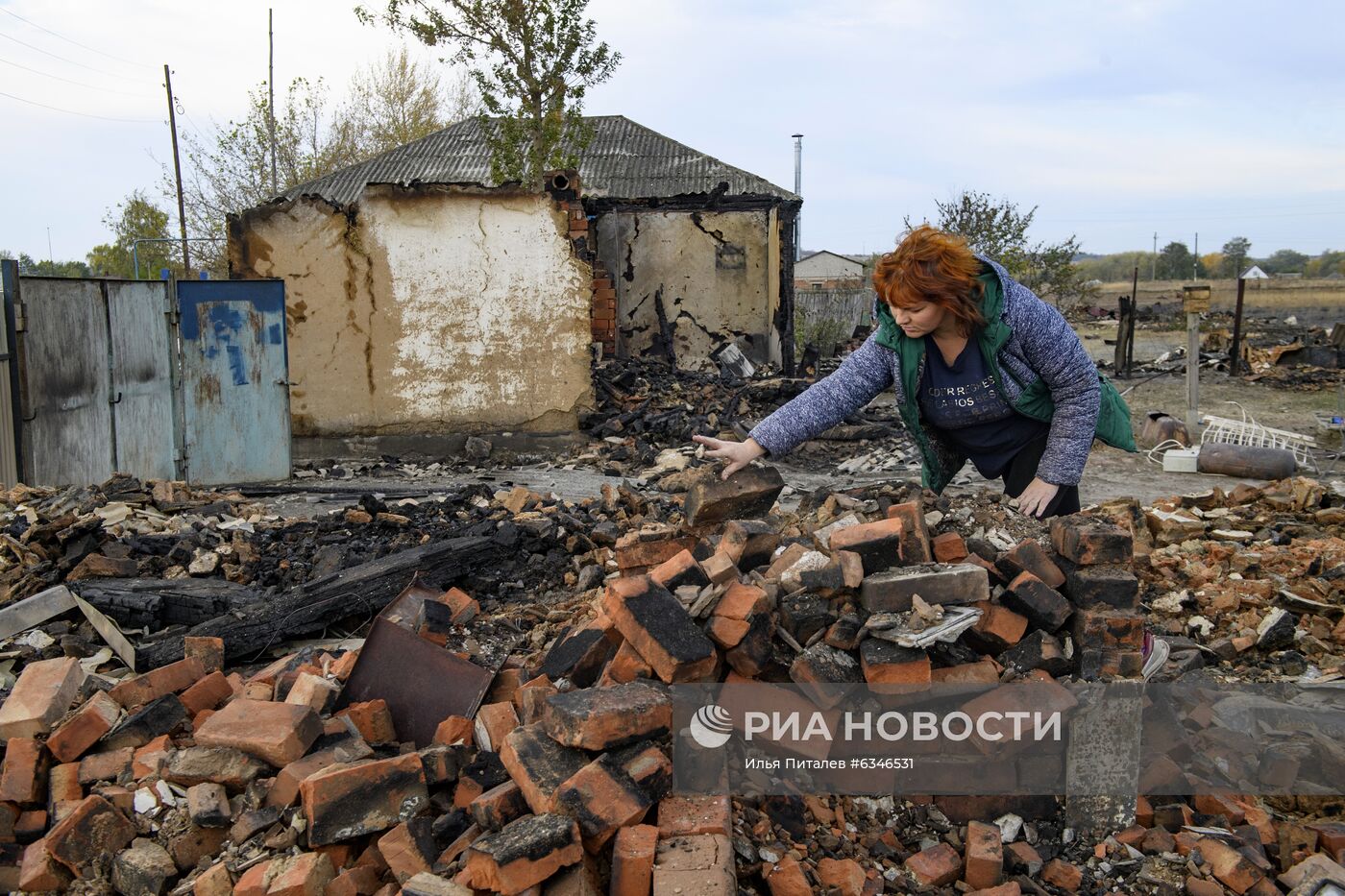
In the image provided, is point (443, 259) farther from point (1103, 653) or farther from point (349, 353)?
point (1103, 653)

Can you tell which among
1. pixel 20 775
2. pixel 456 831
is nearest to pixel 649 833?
pixel 456 831

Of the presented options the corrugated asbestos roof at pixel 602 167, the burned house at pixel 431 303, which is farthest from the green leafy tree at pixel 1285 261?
the burned house at pixel 431 303

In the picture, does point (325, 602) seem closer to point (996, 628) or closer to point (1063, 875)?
point (996, 628)

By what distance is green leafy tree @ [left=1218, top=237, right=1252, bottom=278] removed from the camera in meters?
57.3

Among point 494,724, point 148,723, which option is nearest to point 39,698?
point 148,723

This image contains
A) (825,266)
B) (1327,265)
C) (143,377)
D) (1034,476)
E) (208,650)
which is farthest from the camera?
(1327,265)

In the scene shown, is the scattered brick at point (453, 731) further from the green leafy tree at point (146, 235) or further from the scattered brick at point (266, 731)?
the green leafy tree at point (146, 235)

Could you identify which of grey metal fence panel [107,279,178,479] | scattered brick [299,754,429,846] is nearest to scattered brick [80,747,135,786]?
scattered brick [299,754,429,846]

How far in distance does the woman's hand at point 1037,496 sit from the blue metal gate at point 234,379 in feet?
25.3

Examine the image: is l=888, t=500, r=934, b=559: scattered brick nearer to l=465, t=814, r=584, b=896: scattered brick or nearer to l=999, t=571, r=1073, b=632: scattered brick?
l=999, t=571, r=1073, b=632: scattered brick

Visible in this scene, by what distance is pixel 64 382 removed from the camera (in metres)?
7.67

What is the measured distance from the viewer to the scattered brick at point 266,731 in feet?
8.87

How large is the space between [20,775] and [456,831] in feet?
5.03

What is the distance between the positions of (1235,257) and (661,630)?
2816 inches
